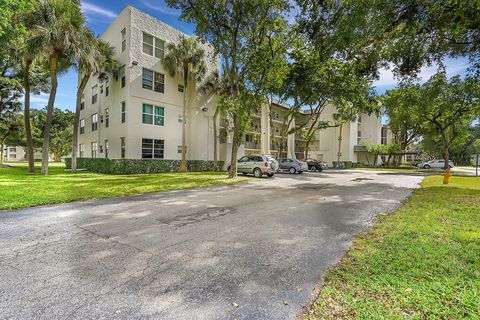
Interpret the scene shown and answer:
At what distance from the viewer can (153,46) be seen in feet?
69.9

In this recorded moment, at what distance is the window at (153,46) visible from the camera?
20.8 meters

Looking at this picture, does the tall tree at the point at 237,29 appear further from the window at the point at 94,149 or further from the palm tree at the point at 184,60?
the window at the point at 94,149

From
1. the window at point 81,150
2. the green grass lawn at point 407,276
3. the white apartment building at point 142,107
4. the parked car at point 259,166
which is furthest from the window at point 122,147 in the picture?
the green grass lawn at point 407,276

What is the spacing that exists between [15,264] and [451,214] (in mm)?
9460

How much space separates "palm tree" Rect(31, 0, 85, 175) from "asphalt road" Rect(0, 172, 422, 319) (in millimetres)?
12792

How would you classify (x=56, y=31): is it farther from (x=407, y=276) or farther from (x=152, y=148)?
(x=407, y=276)

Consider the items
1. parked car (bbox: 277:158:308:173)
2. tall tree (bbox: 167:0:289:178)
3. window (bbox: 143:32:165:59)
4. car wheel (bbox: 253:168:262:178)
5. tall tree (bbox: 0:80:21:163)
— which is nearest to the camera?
tall tree (bbox: 167:0:289:178)

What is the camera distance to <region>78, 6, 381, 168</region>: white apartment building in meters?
19.9

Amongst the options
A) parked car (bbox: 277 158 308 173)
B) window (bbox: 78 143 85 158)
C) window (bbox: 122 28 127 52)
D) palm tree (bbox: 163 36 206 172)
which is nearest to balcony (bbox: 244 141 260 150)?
parked car (bbox: 277 158 308 173)

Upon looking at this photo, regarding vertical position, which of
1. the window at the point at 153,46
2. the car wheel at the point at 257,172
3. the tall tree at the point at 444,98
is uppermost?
the window at the point at 153,46

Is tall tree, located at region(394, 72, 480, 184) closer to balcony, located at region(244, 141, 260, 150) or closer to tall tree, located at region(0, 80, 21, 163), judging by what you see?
balcony, located at region(244, 141, 260, 150)

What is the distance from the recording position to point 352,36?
36.4 feet

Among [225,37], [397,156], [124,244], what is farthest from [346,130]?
[124,244]

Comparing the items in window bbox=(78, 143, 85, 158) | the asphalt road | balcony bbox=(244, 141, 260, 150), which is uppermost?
balcony bbox=(244, 141, 260, 150)
